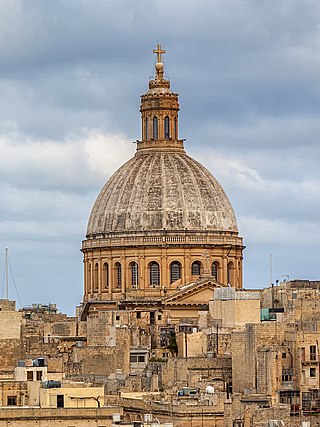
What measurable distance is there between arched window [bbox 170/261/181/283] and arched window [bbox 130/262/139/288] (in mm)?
1618

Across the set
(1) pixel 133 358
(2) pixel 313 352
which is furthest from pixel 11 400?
(1) pixel 133 358

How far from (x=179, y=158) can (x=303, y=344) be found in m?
30.6

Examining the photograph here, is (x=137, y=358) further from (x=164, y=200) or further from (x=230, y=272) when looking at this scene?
(x=230, y=272)

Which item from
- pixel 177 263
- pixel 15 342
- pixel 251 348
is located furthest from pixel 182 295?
pixel 251 348

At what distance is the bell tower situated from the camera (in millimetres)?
120938

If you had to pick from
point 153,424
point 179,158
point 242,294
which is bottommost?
point 153,424

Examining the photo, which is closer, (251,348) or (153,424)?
(153,424)

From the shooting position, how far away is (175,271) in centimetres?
11819

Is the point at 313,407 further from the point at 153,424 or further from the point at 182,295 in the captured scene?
the point at 182,295

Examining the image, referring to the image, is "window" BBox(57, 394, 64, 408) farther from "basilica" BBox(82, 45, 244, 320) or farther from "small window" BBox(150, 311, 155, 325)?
"basilica" BBox(82, 45, 244, 320)

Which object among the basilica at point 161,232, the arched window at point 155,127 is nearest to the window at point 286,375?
the basilica at point 161,232

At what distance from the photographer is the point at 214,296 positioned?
352 ft

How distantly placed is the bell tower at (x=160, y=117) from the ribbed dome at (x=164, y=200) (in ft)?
6.14

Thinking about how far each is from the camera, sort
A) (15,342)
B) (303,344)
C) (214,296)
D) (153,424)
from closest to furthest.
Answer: (153,424)
(303,344)
(15,342)
(214,296)
